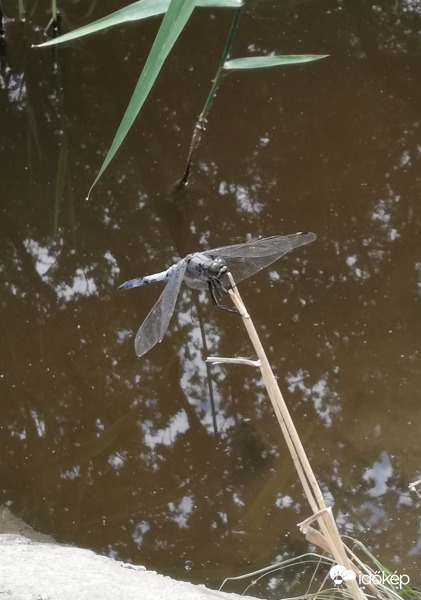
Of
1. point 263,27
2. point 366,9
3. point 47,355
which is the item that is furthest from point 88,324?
point 366,9

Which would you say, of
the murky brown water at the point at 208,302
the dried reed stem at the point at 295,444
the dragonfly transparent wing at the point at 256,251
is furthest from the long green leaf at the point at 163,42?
the murky brown water at the point at 208,302

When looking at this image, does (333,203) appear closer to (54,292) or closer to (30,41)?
(54,292)

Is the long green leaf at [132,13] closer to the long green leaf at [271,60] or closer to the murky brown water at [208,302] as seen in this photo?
the long green leaf at [271,60]

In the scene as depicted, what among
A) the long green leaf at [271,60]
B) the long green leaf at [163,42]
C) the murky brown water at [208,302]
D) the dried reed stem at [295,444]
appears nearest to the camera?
the dried reed stem at [295,444]

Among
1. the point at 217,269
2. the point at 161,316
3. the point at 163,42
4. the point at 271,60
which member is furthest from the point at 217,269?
the point at 271,60

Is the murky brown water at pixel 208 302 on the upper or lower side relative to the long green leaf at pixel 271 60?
lower

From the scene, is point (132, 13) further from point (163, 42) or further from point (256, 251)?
point (256, 251)

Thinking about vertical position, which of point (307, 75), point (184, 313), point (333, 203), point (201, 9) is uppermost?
point (201, 9)

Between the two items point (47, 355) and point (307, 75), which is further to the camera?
point (307, 75)
